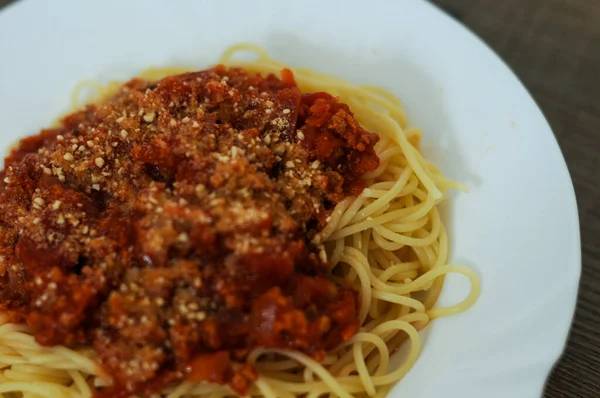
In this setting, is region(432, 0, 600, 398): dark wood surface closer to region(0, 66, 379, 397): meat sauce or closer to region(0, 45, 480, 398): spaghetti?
region(0, 45, 480, 398): spaghetti

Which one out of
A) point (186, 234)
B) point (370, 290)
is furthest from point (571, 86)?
point (186, 234)

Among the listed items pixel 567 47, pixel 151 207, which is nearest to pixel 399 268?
pixel 151 207

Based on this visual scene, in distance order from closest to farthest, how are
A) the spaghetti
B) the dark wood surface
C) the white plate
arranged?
the white plate, the spaghetti, the dark wood surface

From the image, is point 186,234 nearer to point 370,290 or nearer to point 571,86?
point 370,290

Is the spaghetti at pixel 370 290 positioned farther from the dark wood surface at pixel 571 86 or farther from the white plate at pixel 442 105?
the dark wood surface at pixel 571 86

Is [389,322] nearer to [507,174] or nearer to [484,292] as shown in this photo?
[484,292]

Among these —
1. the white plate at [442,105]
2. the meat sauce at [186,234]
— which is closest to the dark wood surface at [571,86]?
the white plate at [442,105]

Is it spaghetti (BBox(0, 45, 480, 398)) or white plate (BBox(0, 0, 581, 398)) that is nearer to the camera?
white plate (BBox(0, 0, 581, 398))

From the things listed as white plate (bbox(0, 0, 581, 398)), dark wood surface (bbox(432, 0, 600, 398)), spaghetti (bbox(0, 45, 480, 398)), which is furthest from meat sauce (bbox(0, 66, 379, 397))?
dark wood surface (bbox(432, 0, 600, 398))
